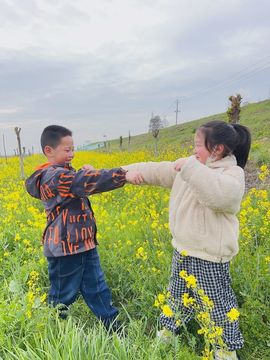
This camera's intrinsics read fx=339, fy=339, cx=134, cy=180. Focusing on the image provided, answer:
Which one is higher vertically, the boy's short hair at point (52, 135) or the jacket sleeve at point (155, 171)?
the boy's short hair at point (52, 135)

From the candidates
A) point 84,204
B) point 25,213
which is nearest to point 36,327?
point 84,204

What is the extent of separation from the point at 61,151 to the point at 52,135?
0.40 feet

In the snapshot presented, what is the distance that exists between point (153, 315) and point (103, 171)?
1.27 m

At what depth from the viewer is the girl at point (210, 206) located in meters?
1.82

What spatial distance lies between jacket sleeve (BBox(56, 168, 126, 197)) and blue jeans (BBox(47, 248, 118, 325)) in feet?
1.76

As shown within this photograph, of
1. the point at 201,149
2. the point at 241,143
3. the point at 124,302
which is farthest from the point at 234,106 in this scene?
the point at 201,149

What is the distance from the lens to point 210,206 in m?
1.86

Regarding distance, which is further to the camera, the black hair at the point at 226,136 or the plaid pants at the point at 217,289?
the plaid pants at the point at 217,289

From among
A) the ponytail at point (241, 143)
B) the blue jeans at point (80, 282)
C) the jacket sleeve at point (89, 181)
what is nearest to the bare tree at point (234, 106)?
the ponytail at point (241, 143)

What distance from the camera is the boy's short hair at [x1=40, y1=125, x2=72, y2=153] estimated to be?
228 cm

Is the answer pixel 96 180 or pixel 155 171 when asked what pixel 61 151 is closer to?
pixel 96 180

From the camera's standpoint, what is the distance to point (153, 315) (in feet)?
8.62

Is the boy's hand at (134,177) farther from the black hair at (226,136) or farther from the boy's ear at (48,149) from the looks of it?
the boy's ear at (48,149)

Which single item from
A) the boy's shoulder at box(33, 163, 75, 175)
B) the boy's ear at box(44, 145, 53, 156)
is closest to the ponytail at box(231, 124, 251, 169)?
the boy's shoulder at box(33, 163, 75, 175)
